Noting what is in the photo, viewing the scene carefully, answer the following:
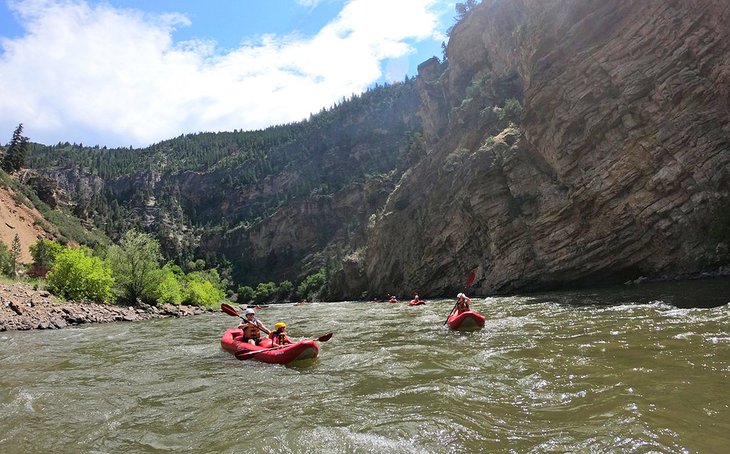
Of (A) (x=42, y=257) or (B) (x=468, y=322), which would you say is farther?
(A) (x=42, y=257)

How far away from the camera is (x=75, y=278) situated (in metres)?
29.9

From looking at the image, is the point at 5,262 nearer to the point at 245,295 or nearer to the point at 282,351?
the point at 282,351

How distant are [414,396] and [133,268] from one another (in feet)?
110

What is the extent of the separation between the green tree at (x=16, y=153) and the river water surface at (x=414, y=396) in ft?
308

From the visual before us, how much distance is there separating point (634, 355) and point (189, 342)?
1406 centimetres

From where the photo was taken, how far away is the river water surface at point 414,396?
501cm

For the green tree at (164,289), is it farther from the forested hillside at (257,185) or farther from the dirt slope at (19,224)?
the forested hillside at (257,185)

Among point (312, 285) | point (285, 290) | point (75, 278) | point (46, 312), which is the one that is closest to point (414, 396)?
point (46, 312)

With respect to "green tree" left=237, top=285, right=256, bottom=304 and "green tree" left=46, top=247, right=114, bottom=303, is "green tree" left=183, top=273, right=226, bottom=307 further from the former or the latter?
"green tree" left=237, top=285, right=256, bottom=304

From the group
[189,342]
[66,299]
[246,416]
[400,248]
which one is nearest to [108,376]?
[246,416]

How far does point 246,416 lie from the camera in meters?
6.44

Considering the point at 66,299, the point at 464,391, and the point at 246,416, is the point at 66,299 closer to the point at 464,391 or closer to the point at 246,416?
the point at 246,416

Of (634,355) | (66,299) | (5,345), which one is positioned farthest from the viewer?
(66,299)

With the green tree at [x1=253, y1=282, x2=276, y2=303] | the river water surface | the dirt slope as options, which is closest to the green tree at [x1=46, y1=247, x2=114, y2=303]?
the river water surface
